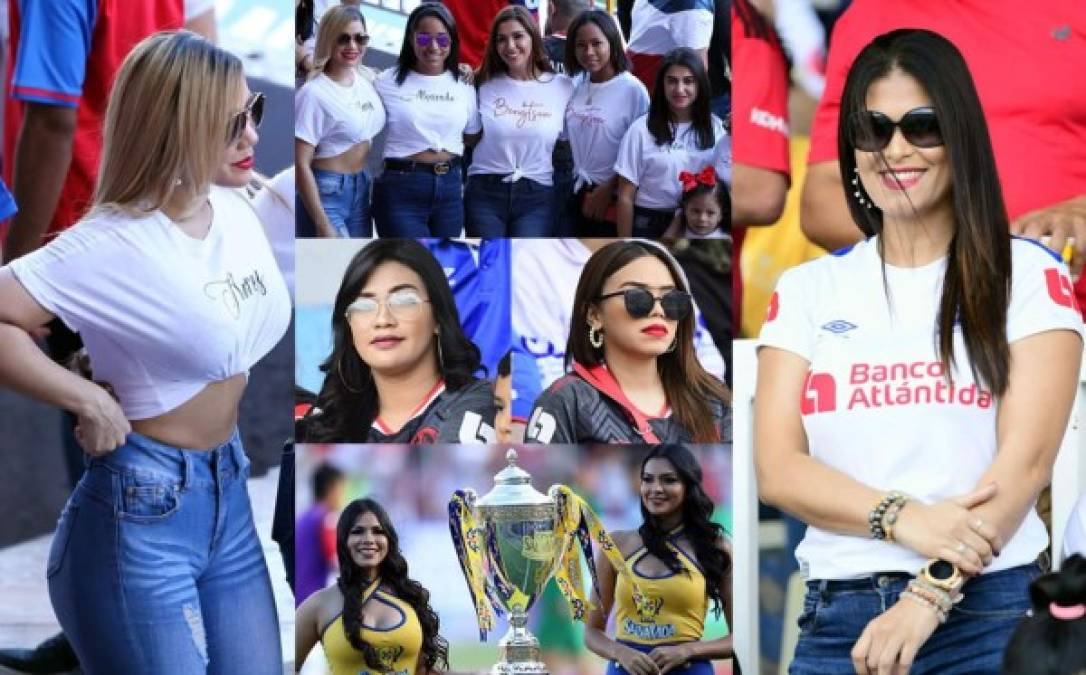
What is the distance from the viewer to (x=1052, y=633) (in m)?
1.61

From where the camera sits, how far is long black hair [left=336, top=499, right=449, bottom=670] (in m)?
4.28

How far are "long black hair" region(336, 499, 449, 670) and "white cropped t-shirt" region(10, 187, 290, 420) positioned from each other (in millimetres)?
1293

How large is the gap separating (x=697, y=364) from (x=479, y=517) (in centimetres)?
70

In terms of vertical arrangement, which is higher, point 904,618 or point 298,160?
point 298,160

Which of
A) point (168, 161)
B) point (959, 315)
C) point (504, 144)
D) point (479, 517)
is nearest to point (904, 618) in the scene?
point (959, 315)

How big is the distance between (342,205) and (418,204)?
7.7 inches

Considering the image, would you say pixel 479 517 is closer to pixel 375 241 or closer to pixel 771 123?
pixel 375 241

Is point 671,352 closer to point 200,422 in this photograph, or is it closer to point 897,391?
point 200,422

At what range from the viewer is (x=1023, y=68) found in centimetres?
344

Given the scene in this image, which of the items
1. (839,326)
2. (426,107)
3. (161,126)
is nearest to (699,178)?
(426,107)

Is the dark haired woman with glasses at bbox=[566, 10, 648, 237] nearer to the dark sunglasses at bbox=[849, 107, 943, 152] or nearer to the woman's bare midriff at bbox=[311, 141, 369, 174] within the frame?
the woman's bare midriff at bbox=[311, 141, 369, 174]

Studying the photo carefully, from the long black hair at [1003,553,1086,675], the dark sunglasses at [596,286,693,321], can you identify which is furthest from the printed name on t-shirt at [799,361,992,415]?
the dark sunglasses at [596,286,693,321]


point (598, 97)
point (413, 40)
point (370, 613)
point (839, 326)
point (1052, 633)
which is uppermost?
point (413, 40)

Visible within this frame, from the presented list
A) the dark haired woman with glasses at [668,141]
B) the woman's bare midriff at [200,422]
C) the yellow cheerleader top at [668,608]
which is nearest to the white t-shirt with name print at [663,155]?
the dark haired woman with glasses at [668,141]
